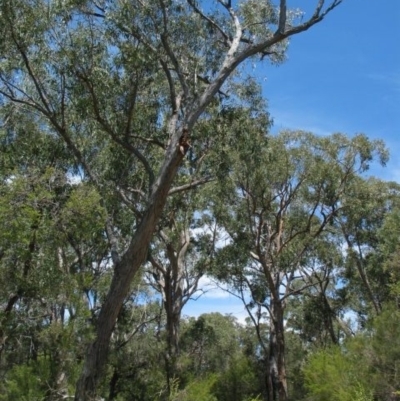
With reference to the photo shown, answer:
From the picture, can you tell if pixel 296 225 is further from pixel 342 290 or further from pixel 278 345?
pixel 342 290

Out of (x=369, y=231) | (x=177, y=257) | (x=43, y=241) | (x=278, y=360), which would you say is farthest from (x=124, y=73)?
(x=369, y=231)

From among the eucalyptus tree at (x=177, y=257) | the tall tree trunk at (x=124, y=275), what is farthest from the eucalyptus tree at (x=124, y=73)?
the eucalyptus tree at (x=177, y=257)

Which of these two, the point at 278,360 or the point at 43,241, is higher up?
the point at 43,241

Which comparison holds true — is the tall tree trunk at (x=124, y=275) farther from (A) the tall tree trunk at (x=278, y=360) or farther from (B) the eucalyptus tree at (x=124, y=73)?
(A) the tall tree trunk at (x=278, y=360)

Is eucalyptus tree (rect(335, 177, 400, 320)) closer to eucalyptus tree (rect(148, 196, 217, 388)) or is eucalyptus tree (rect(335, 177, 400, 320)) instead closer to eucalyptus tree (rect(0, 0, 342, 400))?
eucalyptus tree (rect(148, 196, 217, 388))

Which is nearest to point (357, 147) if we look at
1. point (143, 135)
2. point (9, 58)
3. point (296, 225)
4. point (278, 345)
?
point (296, 225)

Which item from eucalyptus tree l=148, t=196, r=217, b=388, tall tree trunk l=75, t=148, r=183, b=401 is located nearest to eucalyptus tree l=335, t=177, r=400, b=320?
eucalyptus tree l=148, t=196, r=217, b=388

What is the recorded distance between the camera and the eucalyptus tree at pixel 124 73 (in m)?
8.92

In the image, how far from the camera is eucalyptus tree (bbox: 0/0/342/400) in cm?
892

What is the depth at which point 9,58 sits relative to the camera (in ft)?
36.1

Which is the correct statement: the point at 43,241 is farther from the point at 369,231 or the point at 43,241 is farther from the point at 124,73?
the point at 369,231

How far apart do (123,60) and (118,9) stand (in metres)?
0.98

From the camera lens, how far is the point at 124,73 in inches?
437

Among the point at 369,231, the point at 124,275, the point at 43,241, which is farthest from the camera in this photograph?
the point at 369,231
